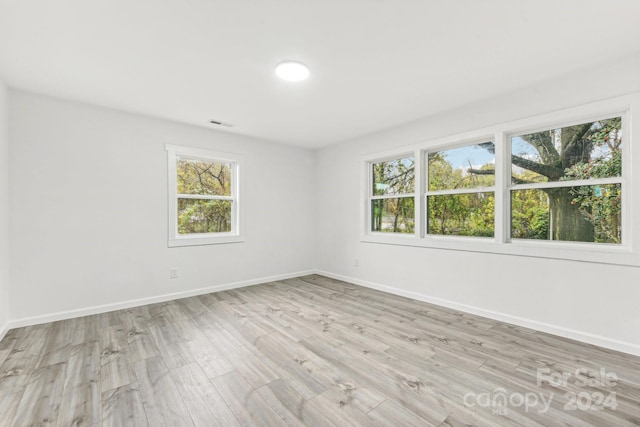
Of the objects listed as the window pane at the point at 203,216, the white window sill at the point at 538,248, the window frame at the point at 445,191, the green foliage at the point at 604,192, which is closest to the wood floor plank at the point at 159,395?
the window pane at the point at 203,216

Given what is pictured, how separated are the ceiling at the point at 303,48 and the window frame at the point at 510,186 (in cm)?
40

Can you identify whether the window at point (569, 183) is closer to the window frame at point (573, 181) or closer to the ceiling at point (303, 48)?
the window frame at point (573, 181)

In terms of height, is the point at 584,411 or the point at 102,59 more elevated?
the point at 102,59

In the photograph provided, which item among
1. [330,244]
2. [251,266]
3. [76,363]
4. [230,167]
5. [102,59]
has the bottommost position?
[76,363]

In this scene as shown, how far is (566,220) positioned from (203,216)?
452 cm

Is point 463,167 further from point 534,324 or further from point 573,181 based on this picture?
Answer: point 534,324

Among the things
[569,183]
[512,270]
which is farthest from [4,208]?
[569,183]

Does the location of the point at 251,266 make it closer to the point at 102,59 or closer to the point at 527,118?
the point at 102,59

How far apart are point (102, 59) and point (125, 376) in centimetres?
256

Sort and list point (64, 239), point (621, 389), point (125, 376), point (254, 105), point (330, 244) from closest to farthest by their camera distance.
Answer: point (621, 389) → point (125, 376) → point (64, 239) → point (254, 105) → point (330, 244)

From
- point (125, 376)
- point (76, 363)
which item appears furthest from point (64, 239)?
point (125, 376)

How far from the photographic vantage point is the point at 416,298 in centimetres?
380

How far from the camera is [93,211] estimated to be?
3293 mm

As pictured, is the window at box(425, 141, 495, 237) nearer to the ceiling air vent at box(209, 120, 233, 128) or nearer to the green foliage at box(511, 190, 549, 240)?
the green foliage at box(511, 190, 549, 240)
